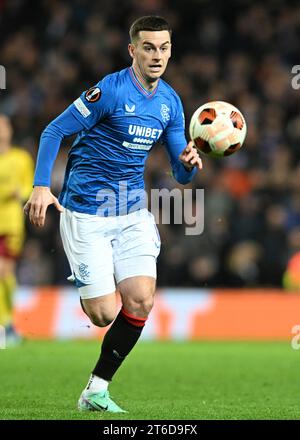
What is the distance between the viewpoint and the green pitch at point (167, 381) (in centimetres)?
582

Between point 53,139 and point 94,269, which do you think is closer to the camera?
point 53,139

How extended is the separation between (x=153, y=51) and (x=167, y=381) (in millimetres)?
2678

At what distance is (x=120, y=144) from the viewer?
20.1ft

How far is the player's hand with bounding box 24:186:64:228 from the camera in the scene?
5.63 metres

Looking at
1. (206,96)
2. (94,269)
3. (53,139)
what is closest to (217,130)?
(53,139)

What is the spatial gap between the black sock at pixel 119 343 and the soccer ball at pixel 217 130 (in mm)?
1094

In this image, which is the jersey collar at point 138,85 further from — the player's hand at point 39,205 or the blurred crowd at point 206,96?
the blurred crowd at point 206,96

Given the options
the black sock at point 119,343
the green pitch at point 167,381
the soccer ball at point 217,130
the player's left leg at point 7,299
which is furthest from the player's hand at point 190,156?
the player's left leg at point 7,299

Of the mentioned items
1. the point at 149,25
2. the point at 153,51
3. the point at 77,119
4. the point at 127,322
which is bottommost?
the point at 127,322

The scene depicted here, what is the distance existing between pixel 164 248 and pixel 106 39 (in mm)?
4542

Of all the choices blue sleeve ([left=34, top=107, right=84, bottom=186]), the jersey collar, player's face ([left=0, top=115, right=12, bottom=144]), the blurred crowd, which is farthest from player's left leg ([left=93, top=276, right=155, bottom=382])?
the blurred crowd

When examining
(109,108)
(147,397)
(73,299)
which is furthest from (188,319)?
(109,108)

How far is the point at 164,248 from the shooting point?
1257 cm

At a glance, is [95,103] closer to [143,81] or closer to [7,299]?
[143,81]
